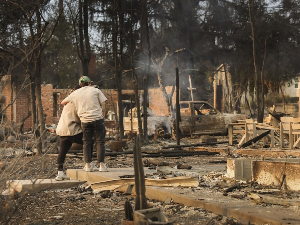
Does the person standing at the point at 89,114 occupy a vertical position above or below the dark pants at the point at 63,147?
above


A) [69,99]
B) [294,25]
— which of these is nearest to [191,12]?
[294,25]

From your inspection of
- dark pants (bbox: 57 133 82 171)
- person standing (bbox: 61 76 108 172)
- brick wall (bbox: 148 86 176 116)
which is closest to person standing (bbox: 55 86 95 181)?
dark pants (bbox: 57 133 82 171)

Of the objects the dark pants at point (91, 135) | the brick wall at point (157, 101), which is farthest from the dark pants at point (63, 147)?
the brick wall at point (157, 101)

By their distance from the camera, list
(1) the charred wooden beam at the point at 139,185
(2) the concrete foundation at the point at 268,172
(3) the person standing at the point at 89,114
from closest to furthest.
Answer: (1) the charred wooden beam at the point at 139,185
(2) the concrete foundation at the point at 268,172
(3) the person standing at the point at 89,114

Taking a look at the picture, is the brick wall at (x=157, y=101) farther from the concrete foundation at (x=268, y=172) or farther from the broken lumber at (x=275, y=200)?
the broken lumber at (x=275, y=200)

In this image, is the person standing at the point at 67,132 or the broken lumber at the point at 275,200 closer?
the broken lumber at the point at 275,200

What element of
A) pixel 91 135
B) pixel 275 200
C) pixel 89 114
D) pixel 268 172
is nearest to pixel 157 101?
pixel 91 135

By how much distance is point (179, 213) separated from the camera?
6016 mm

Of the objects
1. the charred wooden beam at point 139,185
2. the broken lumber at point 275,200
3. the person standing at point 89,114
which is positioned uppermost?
the person standing at point 89,114

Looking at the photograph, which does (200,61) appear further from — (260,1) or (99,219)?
(99,219)

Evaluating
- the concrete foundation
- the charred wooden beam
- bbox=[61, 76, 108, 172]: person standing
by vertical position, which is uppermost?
bbox=[61, 76, 108, 172]: person standing

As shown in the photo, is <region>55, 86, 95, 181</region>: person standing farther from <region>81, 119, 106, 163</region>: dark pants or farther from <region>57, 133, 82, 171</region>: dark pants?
<region>81, 119, 106, 163</region>: dark pants

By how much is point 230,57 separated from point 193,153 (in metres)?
18.4

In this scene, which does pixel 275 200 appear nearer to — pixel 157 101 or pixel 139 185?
pixel 139 185
